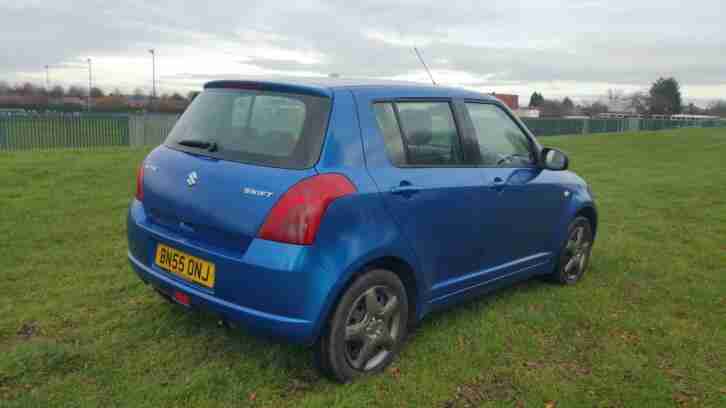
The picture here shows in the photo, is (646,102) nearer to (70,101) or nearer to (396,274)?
(70,101)

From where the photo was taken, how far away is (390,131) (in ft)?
11.8

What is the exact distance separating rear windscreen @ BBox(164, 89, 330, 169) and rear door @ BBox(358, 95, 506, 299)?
0.34 metres

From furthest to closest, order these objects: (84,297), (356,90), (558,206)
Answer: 1. (558,206)
2. (84,297)
3. (356,90)

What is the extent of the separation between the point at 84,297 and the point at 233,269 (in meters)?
2.15

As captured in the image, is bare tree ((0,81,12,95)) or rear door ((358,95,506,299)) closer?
rear door ((358,95,506,299))

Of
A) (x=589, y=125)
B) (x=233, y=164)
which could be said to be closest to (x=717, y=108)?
(x=589, y=125)

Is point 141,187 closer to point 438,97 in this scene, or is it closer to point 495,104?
point 438,97

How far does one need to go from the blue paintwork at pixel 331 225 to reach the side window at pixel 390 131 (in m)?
0.06

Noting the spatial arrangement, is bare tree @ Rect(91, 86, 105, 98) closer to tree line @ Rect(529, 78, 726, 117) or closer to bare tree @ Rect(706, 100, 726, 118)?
tree line @ Rect(529, 78, 726, 117)

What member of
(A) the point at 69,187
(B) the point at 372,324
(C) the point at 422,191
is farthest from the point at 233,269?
(A) the point at 69,187

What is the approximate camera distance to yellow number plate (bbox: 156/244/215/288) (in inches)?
128

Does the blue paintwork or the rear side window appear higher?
the rear side window

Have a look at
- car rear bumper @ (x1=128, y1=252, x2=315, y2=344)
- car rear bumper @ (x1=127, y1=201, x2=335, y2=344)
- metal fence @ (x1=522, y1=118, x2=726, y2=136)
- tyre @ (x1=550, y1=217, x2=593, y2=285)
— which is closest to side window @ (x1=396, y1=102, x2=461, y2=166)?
car rear bumper @ (x1=127, y1=201, x2=335, y2=344)

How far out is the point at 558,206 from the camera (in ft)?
16.7
